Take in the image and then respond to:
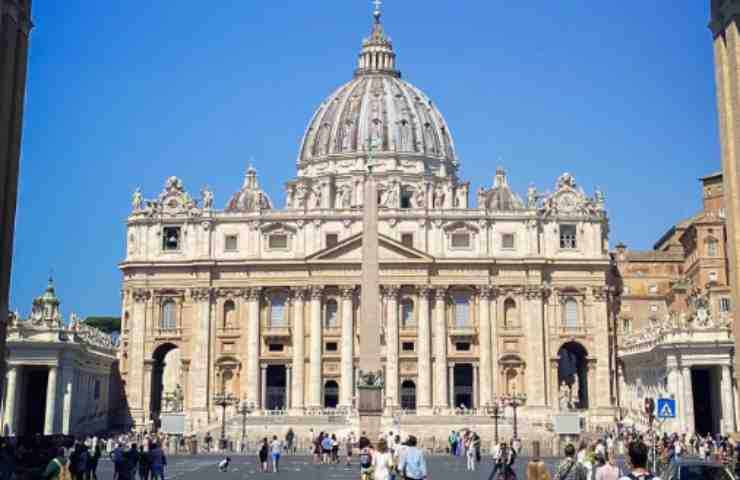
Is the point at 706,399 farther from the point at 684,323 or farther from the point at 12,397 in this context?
the point at 12,397

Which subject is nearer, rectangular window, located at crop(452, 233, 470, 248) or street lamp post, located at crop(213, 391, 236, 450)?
street lamp post, located at crop(213, 391, 236, 450)

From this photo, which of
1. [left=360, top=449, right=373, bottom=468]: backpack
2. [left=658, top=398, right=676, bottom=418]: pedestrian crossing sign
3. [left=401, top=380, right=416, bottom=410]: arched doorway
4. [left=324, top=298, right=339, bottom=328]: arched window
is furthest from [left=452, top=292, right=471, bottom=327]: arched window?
[left=658, top=398, right=676, bottom=418]: pedestrian crossing sign

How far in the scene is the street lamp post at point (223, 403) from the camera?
61.9 metres

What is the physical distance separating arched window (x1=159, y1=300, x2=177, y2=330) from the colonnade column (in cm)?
921

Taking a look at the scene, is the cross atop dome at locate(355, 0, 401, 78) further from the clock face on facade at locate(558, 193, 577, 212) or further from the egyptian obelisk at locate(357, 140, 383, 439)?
the egyptian obelisk at locate(357, 140, 383, 439)

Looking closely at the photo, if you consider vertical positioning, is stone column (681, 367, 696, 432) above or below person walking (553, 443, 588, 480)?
above

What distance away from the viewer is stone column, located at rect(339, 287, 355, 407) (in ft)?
250

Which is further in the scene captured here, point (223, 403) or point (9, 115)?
point (223, 403)

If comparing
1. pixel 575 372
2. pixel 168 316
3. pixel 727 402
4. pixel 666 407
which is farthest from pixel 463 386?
pixel 666 407

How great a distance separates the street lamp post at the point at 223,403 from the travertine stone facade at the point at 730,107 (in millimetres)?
40583

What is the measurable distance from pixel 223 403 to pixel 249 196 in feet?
112

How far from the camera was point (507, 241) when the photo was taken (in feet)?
260

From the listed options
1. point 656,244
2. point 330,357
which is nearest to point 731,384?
point 330,357

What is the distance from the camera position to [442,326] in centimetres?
7750
